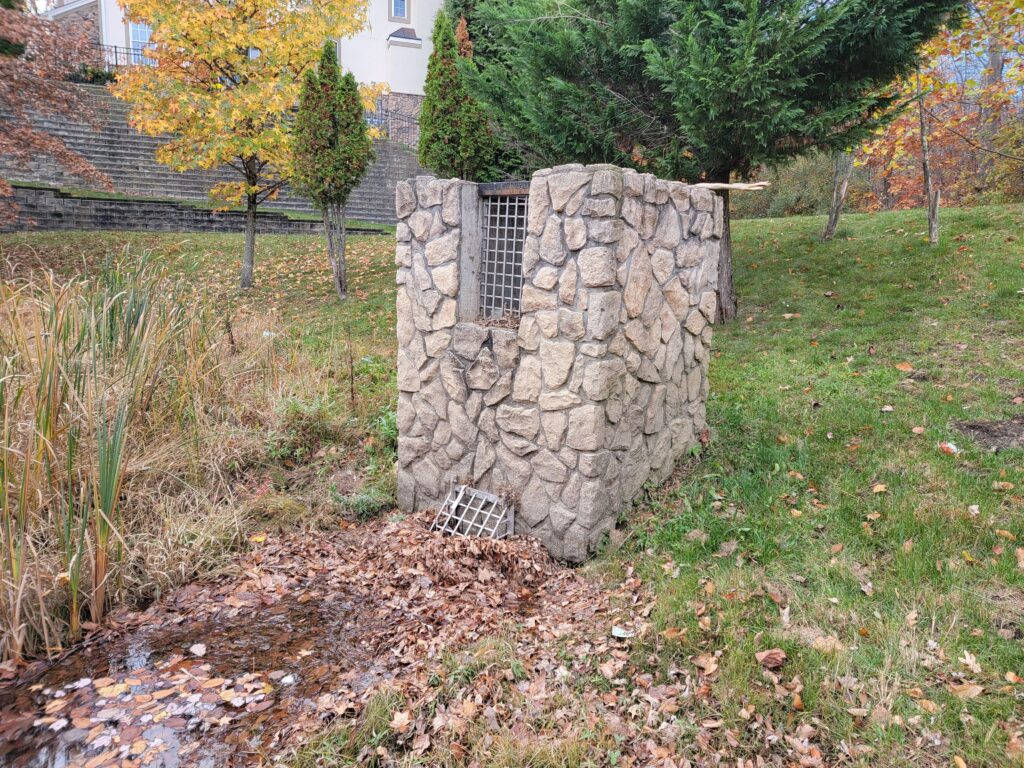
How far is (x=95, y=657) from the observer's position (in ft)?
10.7

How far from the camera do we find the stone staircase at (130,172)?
15234mm

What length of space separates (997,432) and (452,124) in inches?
292

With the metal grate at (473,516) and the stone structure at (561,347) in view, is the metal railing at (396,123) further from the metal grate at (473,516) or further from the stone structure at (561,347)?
the metal grate at (473,516)

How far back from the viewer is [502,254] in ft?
14.3

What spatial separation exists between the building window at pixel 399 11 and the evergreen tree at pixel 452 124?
1649cm

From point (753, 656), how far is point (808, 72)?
5970mm

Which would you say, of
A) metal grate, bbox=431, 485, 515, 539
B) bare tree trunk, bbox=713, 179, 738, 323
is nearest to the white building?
bare tree trunk, bbox=713, 179, 738, 323

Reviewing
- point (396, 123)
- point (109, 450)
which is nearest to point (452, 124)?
point (109, 450)

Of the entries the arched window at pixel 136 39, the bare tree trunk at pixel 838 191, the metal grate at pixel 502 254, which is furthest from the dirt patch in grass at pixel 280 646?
the arched window at pixel 136 39

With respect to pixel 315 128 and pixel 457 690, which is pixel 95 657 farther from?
pixel 315 128

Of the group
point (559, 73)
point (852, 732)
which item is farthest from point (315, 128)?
point (852, 732)

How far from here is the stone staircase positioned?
1523 centimetres

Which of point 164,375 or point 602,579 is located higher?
point 164,375

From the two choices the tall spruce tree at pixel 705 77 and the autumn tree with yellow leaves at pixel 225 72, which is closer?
the tall spruce tree at pixel 705 77
